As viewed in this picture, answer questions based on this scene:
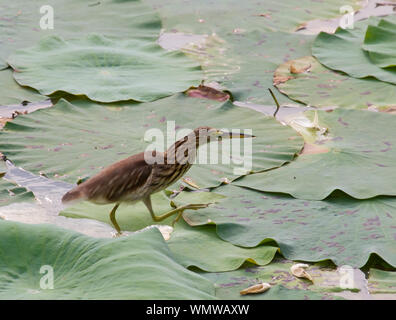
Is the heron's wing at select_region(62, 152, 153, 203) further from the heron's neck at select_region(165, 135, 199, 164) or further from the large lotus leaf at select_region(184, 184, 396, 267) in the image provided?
the large lotus leaf at select_region(184, 184, 396, 267)

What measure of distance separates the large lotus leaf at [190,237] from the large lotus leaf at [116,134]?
0.77 feet

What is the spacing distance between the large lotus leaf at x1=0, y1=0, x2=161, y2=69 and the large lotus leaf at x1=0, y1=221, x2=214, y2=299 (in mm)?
3146

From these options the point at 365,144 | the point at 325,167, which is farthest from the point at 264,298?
the point at 365,144

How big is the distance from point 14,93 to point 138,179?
1771 millimetres

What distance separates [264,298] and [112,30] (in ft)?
12.7

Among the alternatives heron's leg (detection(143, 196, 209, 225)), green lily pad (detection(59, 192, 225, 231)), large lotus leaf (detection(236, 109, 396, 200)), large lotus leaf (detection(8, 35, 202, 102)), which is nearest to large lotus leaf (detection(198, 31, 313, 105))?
large lotus leaf (detection(8, 35, 202, 102))

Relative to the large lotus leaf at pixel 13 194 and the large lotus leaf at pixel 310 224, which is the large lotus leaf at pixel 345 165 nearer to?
the large lotus leaf at pixel 310 224

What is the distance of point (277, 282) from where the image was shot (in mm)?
3648

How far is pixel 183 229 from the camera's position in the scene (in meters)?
→ 4.17

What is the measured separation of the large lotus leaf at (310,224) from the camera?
3.89 m

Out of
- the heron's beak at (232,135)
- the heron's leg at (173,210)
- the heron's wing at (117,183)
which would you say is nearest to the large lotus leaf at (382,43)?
the heron's beak at (232,135)

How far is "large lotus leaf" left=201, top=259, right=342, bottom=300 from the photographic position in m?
3.53
